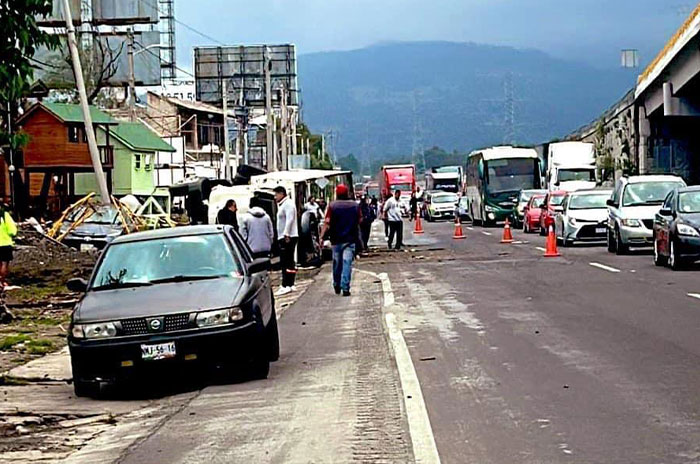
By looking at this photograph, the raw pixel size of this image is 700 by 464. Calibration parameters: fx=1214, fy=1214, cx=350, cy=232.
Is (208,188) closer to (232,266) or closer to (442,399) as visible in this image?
(232,266)

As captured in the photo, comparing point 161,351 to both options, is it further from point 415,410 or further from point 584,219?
point 584,219

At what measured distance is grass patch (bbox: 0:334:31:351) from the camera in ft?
53.2

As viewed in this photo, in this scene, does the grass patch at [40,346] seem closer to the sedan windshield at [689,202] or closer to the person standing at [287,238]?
the person standing at [287,238]

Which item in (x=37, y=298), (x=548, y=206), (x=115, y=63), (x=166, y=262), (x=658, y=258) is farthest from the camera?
(x=115, y=63)

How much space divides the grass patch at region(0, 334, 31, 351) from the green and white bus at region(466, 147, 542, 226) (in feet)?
138

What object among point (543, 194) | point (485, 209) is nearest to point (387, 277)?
point (543, 194)

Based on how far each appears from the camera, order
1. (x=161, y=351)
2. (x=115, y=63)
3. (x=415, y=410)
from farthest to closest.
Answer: (x=115, y=63)
(x=161, y=351)
(x=415, y=410)

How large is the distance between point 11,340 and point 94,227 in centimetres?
2429

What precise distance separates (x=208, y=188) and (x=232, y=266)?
106ft

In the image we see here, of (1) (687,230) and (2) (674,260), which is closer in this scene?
(1) (687,230)

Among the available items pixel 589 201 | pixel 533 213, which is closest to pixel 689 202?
pixel 589 201

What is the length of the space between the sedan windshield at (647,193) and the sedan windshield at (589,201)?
15.1 ft

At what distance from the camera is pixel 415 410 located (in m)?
9.74

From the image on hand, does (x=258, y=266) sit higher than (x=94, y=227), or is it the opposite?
(x=258, y=266)
